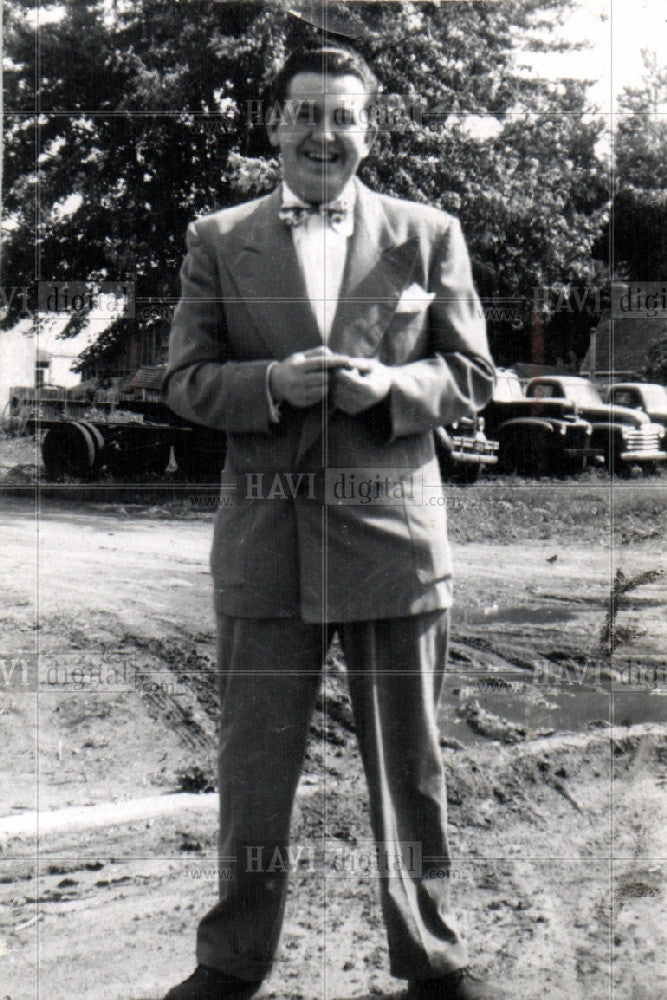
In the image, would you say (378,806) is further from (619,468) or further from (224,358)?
(619,468)

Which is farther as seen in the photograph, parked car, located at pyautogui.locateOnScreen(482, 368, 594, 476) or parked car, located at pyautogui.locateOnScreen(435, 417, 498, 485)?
parked car, located at pyautogui.locateOnScreen(482, 368, 594, 476)

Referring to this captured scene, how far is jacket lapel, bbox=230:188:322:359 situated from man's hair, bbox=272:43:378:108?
27cm

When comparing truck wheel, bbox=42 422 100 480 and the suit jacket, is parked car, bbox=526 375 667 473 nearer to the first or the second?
the suit jacket

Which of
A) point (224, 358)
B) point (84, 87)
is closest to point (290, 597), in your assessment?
point (224, 358)

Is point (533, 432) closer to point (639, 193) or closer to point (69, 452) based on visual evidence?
point (639, 193)

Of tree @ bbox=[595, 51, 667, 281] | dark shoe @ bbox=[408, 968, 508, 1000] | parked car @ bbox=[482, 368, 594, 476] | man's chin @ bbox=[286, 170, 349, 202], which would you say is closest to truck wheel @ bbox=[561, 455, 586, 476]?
parked car @ bbox=[482, 368, 594, 476]

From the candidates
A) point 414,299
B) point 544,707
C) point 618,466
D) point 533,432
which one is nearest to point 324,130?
point 414,299

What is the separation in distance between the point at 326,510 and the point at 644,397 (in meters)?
1.36

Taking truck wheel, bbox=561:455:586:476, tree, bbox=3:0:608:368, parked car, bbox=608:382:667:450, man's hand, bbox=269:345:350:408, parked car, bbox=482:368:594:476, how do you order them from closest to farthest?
man's hand, bbox=269:345:350:408, tree, bbox=3:0:608:368, parked car, bbox=608:382:667:450, parked car, bbox=482:368:594:476, truck wheel, bbox=561:455:586:476

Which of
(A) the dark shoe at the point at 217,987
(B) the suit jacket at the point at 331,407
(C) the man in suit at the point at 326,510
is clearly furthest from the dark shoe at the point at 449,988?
(B) the suit jacket at the point at 331,407

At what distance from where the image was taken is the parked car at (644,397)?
2.93 metres

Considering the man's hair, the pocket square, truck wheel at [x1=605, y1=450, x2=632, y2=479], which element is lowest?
truck wheel at [x1=605, y1=450, x2=632, y2=479]

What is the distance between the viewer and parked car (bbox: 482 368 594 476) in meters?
3.14

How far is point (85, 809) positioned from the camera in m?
2.83
